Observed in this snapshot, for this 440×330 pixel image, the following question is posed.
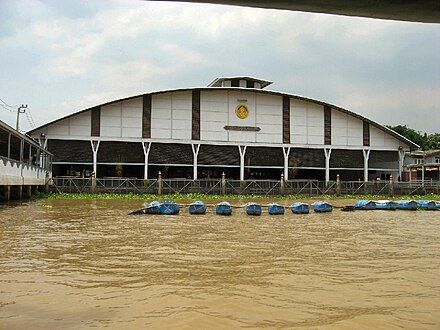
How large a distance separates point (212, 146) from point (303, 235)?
2380 centimetres

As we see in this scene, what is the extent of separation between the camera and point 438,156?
49812 mm

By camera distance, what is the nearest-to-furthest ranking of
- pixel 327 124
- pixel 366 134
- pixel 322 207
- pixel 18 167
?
pixel 322 207
pixel 18 167
pixel 327 124
pixel 366 134

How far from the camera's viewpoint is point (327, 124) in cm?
3778

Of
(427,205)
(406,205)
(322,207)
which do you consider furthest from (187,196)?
(427,205)

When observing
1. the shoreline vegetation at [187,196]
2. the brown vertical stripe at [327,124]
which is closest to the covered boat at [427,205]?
the shoreline vegetation at [187,196]

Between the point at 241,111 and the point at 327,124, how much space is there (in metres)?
7.55

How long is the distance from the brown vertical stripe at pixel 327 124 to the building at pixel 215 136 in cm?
9

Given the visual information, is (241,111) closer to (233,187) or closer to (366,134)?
(233,187)

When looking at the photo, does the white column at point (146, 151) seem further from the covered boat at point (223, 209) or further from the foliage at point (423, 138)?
the foliage at point (423, 138)

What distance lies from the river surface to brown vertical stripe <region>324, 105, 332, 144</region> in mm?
23771

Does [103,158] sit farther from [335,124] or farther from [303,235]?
[303,235]

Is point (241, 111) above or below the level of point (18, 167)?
above

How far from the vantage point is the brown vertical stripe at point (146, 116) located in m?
34.8

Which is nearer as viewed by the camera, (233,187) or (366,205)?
(366,205)
